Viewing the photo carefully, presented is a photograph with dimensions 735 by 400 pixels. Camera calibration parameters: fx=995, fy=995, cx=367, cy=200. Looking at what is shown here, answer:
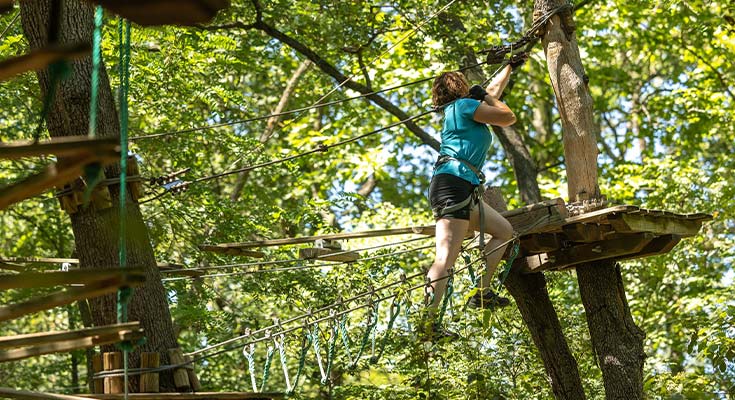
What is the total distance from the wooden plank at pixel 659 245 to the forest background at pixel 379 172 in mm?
713

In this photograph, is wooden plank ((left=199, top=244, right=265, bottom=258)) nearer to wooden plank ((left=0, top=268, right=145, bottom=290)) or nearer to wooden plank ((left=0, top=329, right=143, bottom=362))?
wooden plank ((left=0, top=329, right=143, bottom=362))

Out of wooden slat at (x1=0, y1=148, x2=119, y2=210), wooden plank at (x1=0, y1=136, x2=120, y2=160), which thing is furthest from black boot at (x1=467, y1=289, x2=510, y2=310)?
wooden plank at (x1=0, y1=136, x2=120, y2=160)

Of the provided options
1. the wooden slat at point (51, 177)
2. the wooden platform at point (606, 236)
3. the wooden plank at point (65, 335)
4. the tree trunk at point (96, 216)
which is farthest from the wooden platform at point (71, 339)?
the wooden platform at point (606, 236)

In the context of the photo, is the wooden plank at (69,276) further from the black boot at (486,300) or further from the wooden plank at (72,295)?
the black boot at (486,300)

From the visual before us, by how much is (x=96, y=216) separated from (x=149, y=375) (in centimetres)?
82

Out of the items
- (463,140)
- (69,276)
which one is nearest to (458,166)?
(463,140)

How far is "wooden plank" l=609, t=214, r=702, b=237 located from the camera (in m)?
5.46

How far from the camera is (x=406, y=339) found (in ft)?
25.3

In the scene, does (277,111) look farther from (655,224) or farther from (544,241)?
(655,224)

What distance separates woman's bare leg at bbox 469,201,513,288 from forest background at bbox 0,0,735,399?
3.27ft

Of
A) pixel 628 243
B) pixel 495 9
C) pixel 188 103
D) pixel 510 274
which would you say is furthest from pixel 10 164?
pixel 628 243

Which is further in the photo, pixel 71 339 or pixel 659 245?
pixel 659 245

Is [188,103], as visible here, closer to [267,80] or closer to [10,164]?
[10,164]

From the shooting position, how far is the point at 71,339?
269cm
